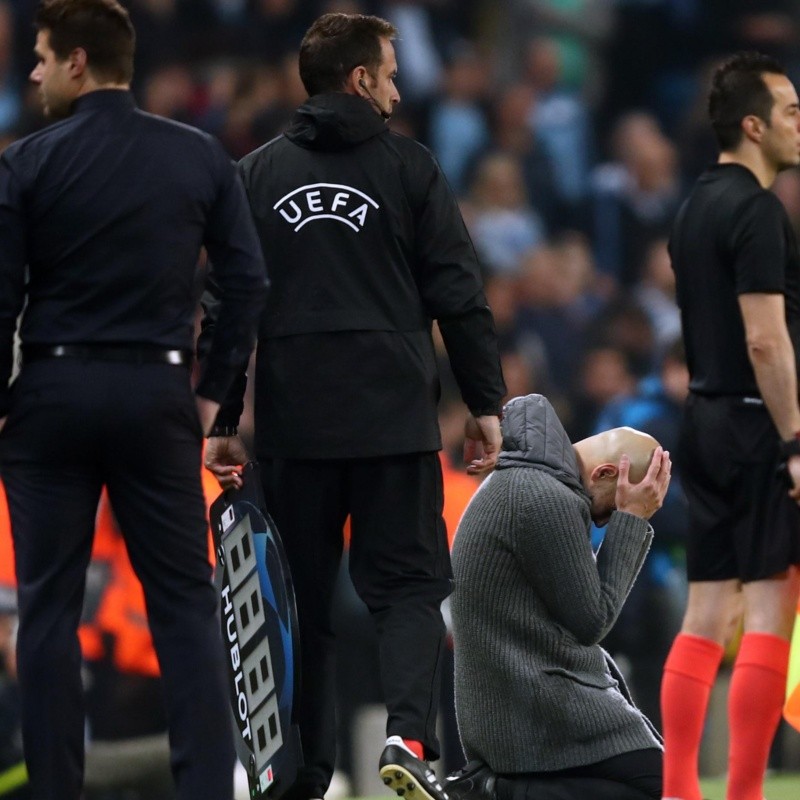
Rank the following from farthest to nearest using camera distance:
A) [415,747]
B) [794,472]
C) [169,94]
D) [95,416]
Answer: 1. [169,94]
2. [794,472]
3. [415,747]
4. [95,416]

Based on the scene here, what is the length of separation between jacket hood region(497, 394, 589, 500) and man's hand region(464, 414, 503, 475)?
28 mm

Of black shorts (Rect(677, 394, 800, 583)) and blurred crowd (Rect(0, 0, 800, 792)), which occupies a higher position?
blurred crowd (Rect(0, 0, 800, 792))

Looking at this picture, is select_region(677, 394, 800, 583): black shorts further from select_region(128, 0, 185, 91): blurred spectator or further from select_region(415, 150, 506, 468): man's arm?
select_region(128, 0, 185, 91): blurred spectator

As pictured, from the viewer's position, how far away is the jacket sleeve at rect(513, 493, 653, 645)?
13.4 feet

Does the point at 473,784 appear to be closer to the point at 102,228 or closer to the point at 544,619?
the point at 544,619

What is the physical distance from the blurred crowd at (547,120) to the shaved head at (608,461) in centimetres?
349

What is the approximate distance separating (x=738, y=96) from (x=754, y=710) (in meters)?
1.51

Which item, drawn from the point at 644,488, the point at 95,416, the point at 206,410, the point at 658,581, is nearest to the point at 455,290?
the point at 644,488

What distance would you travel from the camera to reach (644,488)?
14.0ft

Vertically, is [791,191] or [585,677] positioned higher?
[791,191]

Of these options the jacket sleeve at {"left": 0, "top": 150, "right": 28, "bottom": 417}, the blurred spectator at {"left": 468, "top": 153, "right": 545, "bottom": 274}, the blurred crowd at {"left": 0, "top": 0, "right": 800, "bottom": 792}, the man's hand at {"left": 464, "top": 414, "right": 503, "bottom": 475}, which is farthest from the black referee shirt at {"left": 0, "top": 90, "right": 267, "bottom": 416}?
the blurred spectator at {"left": 468, "top": 153, "right": 545, "bottom": 274}

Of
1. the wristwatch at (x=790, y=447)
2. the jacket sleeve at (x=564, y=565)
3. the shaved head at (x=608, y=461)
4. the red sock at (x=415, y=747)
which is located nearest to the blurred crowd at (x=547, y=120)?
the wristwatch at (x=790, y=447)

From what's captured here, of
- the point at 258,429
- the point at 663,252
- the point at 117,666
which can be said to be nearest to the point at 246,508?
the point at 258,429

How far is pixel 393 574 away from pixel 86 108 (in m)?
1.22
